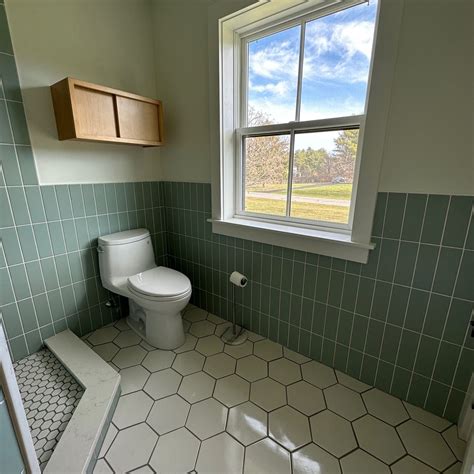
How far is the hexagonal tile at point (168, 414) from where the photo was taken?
49.4 inches

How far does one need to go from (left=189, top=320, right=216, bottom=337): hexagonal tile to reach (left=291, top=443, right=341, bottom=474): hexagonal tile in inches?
37.8

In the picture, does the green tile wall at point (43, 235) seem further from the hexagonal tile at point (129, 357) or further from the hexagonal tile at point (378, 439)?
the hexagonal tile at point (378, 439)

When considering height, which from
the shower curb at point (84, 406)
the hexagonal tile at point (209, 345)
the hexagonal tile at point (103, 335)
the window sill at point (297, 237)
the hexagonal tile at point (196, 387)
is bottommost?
the hexagonal tile at point (196, 387)

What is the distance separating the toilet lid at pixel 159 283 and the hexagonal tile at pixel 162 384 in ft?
1.56

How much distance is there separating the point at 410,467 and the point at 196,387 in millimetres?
1040

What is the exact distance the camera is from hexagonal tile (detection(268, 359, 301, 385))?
1.54 metres

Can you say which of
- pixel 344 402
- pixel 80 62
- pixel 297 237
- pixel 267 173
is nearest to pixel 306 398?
pixel 344 402

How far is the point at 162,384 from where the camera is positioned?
58.8 inches

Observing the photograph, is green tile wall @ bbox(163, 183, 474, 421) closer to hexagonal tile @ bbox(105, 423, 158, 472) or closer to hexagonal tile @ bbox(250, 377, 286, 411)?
hexagonal tile @ bbox(250, 377, 286, 411)

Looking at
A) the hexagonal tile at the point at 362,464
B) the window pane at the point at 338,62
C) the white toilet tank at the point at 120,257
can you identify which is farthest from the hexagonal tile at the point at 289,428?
the window pane at the point at 338,62

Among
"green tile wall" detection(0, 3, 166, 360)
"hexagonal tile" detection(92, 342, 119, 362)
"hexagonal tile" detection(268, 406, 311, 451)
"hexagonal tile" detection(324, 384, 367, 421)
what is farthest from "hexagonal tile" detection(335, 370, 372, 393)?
"green tile wall" detection(0, 3, 166, 360)

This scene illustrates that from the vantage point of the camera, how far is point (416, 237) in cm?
119

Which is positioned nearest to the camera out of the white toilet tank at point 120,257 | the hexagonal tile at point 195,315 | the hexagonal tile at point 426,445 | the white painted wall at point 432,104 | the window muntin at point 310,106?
the white painted wall at point 432,104

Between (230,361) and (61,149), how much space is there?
5.59 ft
